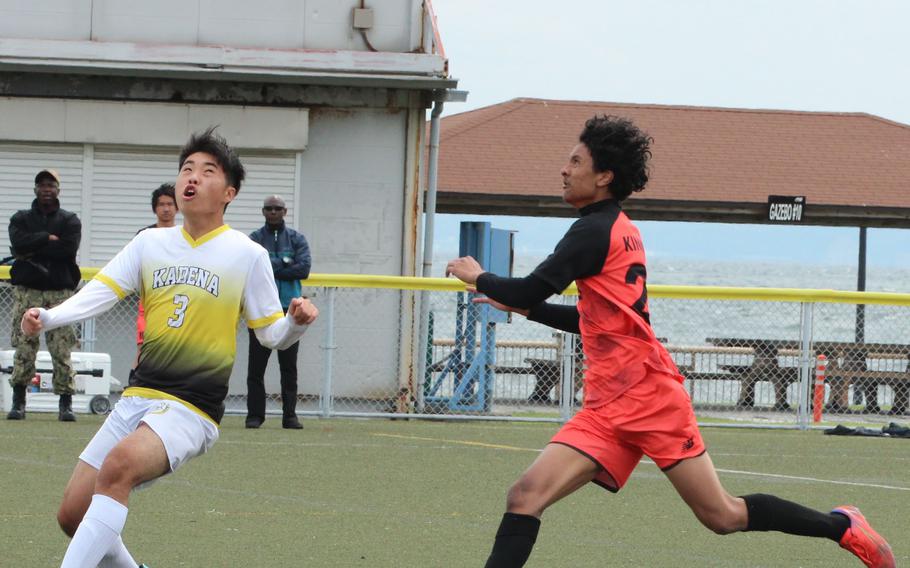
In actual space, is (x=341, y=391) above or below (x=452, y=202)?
below

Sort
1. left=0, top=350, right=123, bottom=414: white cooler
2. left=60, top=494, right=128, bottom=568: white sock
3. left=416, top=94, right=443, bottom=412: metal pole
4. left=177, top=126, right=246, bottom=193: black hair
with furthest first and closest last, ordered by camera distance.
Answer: left=416, top=94, right=443, bottom=412: metal pole, left=0, top=350, right=123, bottom=414: white cooler, left=177, top=126, right=246, bottom=193: black hair, left=60, top=494, right=128, bottom=568: white sock

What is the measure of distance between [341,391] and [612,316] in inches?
449

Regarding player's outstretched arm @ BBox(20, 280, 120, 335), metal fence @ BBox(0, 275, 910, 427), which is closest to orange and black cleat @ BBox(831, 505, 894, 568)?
player's outstretched arm @ BBox(20, 280, 120, 335)

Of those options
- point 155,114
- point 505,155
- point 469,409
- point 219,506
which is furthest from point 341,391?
point 219,506

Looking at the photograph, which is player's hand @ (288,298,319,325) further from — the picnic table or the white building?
the picnic table

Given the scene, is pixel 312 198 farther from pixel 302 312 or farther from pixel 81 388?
pixel 302 312

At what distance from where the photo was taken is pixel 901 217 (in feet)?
71.7

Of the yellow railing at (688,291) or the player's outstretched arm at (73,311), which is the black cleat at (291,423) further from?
the player's outstretched arm at (73,311)

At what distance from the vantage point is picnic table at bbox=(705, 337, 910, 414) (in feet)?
57.5

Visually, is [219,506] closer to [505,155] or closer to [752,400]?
[752,400]

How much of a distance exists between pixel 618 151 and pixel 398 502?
157 inches

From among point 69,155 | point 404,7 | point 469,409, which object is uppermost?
point 404,7

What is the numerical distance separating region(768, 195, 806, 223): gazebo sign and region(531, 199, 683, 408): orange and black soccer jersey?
15.1 m

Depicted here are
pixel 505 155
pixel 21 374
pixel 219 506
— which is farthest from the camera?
pixel 505 155
